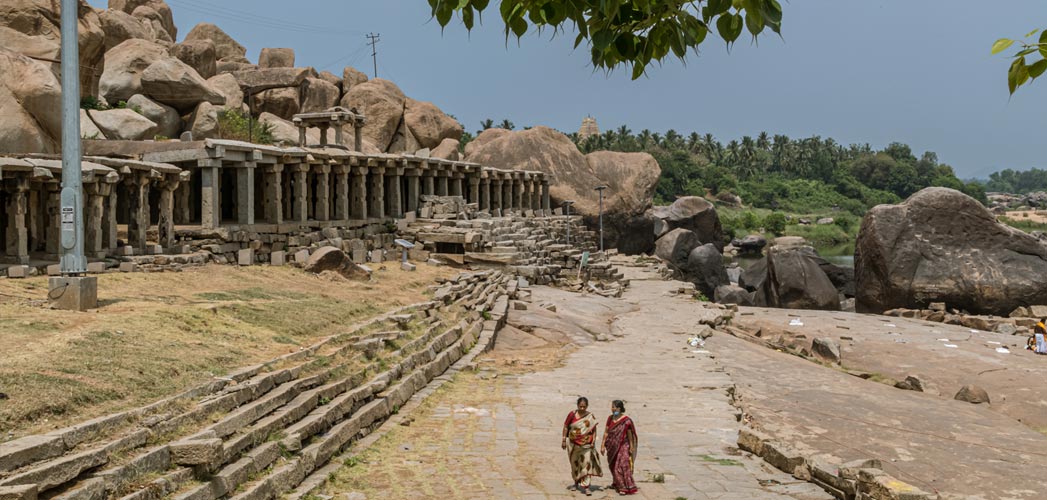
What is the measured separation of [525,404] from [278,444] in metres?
4.87

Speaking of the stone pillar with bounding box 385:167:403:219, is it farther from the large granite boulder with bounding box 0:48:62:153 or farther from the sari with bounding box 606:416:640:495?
the sari with bounding box 606:416:640:495

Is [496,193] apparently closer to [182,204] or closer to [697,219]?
[182,204]

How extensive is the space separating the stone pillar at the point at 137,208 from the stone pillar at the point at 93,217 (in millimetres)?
1263

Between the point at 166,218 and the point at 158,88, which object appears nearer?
the point at 166,218

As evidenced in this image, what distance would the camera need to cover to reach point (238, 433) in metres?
7.61

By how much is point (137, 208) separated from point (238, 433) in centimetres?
1090

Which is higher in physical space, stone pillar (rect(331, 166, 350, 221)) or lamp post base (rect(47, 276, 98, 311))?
stone pillar (rect(331, 166, 350, 221))

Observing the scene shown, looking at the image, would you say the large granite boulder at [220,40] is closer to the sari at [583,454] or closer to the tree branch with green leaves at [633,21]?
the sari at [583,454]

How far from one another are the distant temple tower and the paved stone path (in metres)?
80.0

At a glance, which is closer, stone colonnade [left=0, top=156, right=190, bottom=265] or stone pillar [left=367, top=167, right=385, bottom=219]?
stone colonnade [left=0, top=156, right=190, bottom=265]

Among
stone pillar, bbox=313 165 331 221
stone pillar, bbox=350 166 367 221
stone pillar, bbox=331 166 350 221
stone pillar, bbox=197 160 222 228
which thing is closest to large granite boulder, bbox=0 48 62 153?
stone pillar, bbox=197 160 222 228

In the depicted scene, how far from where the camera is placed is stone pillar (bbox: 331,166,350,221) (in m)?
24.4

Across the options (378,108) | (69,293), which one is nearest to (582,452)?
(69,293)

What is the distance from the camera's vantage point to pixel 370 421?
33.9 ft
